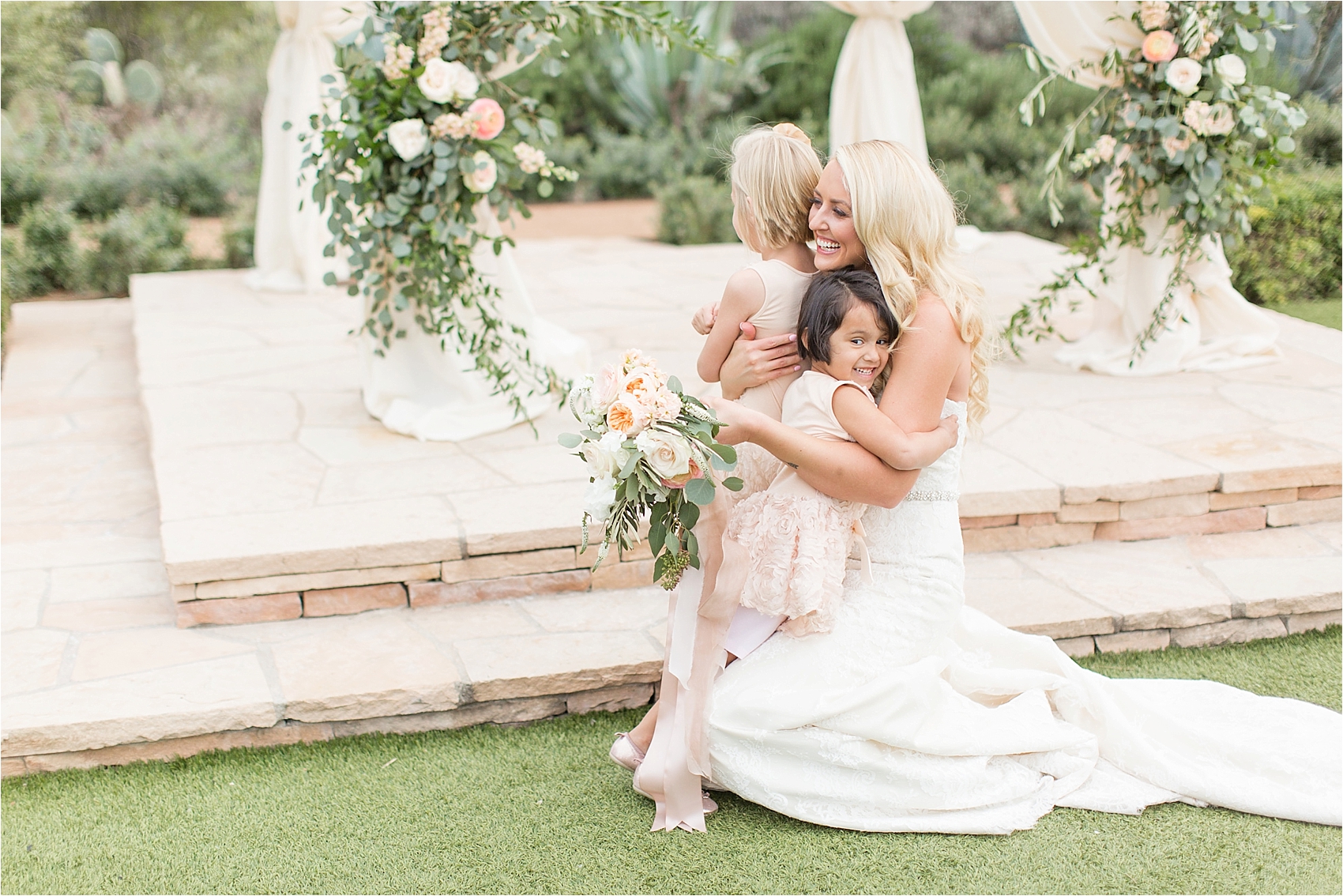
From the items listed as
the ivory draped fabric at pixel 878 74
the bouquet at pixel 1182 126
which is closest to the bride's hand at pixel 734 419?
the bouquet at pixel 1182 126

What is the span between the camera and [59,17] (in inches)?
467

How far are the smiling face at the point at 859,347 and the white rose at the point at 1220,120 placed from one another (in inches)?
110

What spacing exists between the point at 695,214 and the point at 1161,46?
5.31 metres

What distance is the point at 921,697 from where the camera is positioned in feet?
7.96

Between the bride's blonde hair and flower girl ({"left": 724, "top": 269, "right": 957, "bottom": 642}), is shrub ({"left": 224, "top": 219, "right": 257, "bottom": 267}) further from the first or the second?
the bride's blonde hair

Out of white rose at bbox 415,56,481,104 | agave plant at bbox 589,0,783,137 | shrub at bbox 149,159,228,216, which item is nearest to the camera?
white rose at bbox 415,56,481,104

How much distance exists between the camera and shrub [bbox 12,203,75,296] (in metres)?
7.98

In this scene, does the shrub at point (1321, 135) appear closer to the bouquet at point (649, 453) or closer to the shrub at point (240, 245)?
the shrub at point (240, 245)

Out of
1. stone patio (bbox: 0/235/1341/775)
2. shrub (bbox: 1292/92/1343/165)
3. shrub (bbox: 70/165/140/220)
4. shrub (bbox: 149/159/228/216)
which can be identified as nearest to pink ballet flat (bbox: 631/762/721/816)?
stone patio (bbox: 0/235/1341/775)

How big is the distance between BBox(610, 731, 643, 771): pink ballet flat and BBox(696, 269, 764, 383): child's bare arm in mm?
862

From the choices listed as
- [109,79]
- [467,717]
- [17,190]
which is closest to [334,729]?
[467,717]

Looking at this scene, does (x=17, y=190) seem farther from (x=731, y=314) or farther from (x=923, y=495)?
(x=923, y=495)

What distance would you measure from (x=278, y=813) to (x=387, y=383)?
209 centimetres

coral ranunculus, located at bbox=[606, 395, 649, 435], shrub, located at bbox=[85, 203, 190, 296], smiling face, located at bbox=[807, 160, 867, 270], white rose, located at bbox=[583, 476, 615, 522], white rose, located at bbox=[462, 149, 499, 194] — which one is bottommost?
shrub, located at bbox=[85, 203, 190, 296]
